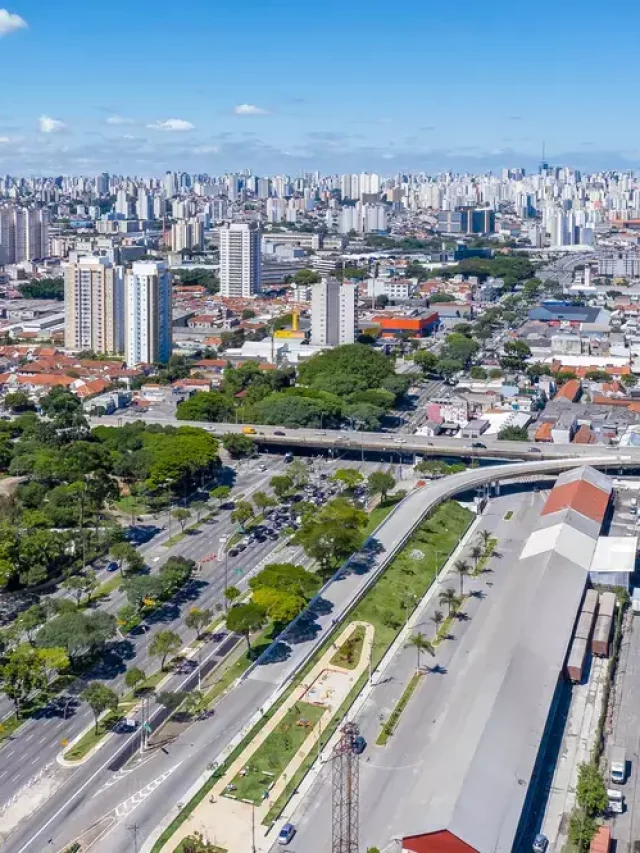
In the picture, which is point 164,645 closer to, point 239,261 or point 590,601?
point 590,601

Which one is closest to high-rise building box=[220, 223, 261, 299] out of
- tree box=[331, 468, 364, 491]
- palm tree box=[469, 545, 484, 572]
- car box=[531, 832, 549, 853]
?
tree box=[331, 468, 364, 491]

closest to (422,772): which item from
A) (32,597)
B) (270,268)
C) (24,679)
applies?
(24,679)

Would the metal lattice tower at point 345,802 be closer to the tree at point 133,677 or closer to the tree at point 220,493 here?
the tree at point 133,677

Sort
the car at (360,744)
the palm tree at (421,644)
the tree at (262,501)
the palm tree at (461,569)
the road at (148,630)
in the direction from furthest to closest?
the tree at (262,501) < the palm tree at (461,569) < the palm tree at (421,644) < the road at (148,630) < the car at (360,744)

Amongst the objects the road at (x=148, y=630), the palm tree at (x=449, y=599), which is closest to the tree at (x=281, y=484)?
the road at (x=148, y=630)

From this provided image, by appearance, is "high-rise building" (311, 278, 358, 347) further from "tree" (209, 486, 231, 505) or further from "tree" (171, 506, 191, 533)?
"tree" (171, 506, 191, 533)
